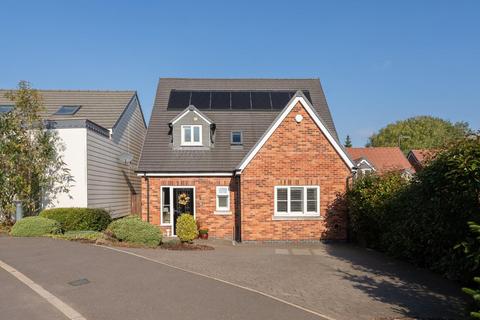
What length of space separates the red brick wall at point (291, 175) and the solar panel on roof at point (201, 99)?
20.4ft

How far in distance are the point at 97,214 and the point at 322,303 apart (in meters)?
11.8

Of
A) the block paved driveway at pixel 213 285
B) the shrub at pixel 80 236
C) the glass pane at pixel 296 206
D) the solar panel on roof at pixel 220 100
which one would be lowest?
the block paved driveway at pixel 213 285

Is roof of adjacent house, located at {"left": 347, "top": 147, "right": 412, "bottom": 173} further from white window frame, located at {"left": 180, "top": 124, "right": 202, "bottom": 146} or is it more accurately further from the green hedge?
the green hedge

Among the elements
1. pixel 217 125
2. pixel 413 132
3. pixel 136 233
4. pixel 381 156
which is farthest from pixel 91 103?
pixel 413 132

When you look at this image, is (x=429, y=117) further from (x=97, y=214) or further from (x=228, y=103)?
(x=97, y=214)

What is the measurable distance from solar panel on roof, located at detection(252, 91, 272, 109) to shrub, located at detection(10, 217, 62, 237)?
1194 cm

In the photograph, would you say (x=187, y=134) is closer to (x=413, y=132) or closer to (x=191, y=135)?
(x=191, y=135)

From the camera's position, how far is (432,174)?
886 centimetres

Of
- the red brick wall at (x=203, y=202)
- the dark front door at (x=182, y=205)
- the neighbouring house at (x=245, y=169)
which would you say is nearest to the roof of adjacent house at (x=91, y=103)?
the neighbouring house at (x=245, y=169)

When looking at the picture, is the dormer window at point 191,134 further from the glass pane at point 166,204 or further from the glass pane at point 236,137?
the glass pane at point 166,204

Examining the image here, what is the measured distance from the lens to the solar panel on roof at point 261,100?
917 inches

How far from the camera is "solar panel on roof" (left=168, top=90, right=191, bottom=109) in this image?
2303 centimetres

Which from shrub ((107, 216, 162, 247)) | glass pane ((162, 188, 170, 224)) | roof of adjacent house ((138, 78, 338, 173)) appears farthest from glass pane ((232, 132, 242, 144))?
shrub ((107, 216, 162, 247))

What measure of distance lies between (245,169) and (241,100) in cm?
682
